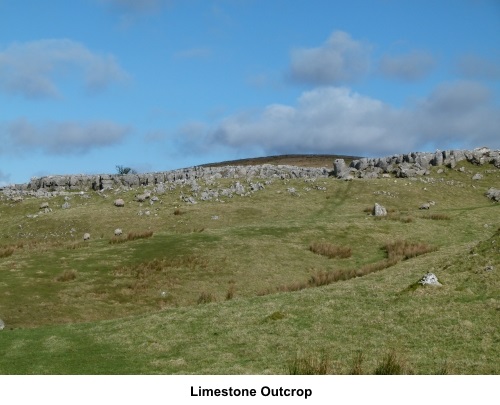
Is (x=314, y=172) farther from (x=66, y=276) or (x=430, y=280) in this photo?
(x=430, y=280)

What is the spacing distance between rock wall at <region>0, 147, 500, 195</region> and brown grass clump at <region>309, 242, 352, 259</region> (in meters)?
42.9

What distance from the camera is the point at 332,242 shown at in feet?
155

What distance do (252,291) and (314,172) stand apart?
76.8 metres

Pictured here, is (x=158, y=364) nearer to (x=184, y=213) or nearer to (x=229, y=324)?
(x=229, y=324)

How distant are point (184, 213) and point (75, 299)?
104 feet

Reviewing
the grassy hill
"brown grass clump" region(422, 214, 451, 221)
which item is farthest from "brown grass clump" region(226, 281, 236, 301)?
"brown grass clump" region(422, 214, 451, 221)

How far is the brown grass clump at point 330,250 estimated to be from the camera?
4375cm

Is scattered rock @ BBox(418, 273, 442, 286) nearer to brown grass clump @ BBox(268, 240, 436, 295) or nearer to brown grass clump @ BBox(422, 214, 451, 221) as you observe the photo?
brown grass clump @ BBox(268, 240, 436, 295)

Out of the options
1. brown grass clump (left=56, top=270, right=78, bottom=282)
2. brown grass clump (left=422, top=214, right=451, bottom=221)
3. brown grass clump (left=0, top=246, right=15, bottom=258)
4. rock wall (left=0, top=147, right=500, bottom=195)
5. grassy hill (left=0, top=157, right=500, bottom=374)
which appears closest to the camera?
grassy hill (left=0, top=157, right=500, bottom=374)

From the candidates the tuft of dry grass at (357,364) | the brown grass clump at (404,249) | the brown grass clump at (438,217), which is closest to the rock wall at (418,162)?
the brown grass clump at (438,217)

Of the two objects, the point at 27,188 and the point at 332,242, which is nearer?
the point at 332,242

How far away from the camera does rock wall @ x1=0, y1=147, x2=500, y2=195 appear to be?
95.1 meters

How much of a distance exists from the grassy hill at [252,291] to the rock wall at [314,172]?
23733mm
